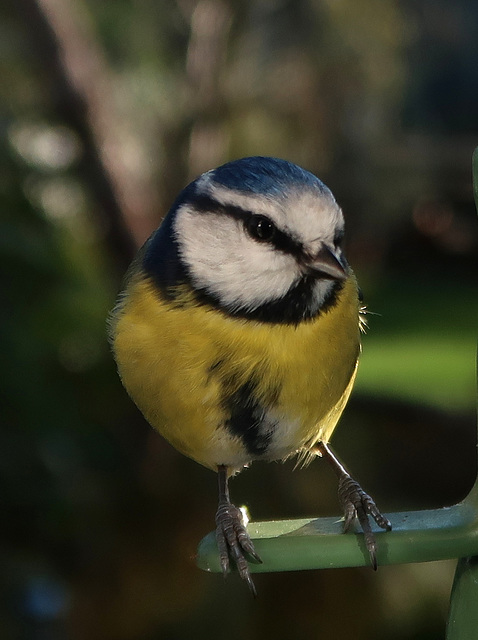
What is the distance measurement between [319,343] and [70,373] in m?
0.95

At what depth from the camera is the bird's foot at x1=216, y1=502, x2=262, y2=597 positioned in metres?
0.86

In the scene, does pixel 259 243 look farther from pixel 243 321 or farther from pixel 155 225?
pixel 155 225

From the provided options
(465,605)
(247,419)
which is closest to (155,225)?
(247,419)

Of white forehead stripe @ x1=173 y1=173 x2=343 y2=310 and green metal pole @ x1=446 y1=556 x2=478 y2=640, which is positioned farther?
white forehead stripe @ x1=173 y1=173 x2=343 y2=310

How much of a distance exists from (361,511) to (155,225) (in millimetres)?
1295

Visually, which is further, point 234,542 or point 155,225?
point 155,225

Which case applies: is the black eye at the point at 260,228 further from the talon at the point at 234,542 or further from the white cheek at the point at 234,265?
the talon at the point at 234,542

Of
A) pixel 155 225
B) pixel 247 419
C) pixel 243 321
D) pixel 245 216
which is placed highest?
pixel 245 216

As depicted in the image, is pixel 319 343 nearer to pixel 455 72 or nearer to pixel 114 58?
pixel 114 58

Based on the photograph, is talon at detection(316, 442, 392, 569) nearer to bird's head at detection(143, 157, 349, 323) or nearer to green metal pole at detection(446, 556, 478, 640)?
green metal pole at detection(446, 556, 478, 640)

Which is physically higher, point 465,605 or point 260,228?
point 260,228

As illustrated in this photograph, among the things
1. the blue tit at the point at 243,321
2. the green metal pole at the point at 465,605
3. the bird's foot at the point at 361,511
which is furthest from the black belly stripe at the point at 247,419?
the green metal pole at the point at 465,605

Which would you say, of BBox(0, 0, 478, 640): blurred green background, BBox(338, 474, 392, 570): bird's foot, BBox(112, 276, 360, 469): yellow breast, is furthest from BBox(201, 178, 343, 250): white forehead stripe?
BBox(0, 0, 478, 640): blurred green background

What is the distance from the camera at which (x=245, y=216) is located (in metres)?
0.95
